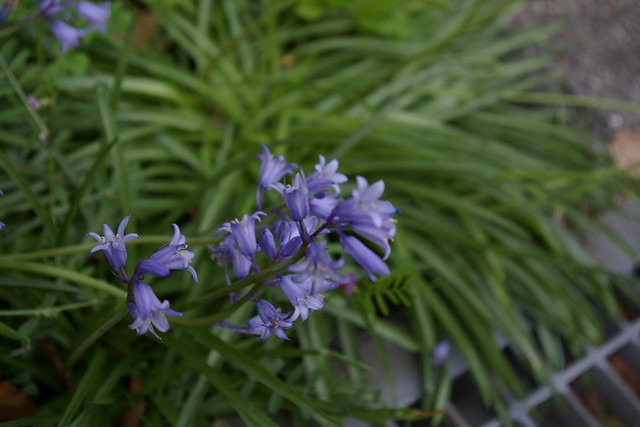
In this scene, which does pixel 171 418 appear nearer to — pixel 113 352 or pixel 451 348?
pixel 113 352

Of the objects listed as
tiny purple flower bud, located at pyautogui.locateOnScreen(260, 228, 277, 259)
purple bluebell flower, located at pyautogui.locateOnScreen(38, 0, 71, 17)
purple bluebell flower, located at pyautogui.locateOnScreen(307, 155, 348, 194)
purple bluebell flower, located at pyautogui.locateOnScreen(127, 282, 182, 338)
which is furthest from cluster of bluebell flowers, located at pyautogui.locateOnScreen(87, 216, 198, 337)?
purple bluebell flower, located at pyautogui.locateOnScreen(38, 0, 71, 17)

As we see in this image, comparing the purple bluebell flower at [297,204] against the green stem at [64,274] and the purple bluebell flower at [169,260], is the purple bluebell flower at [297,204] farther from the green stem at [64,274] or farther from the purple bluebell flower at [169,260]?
the green stem at [64,274]

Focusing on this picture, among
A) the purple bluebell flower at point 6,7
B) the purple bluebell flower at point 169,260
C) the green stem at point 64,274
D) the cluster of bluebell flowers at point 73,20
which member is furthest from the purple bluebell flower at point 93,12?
the purple bluebell flower at point 169,260

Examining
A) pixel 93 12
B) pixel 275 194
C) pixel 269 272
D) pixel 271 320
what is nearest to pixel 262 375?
pixel 271 320

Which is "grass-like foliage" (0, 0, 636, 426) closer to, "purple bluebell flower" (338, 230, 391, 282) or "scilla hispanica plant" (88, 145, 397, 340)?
"scilla hispanica plant" (88, 145, 397, 340)

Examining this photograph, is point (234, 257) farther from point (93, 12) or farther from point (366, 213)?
point (93, 12)
